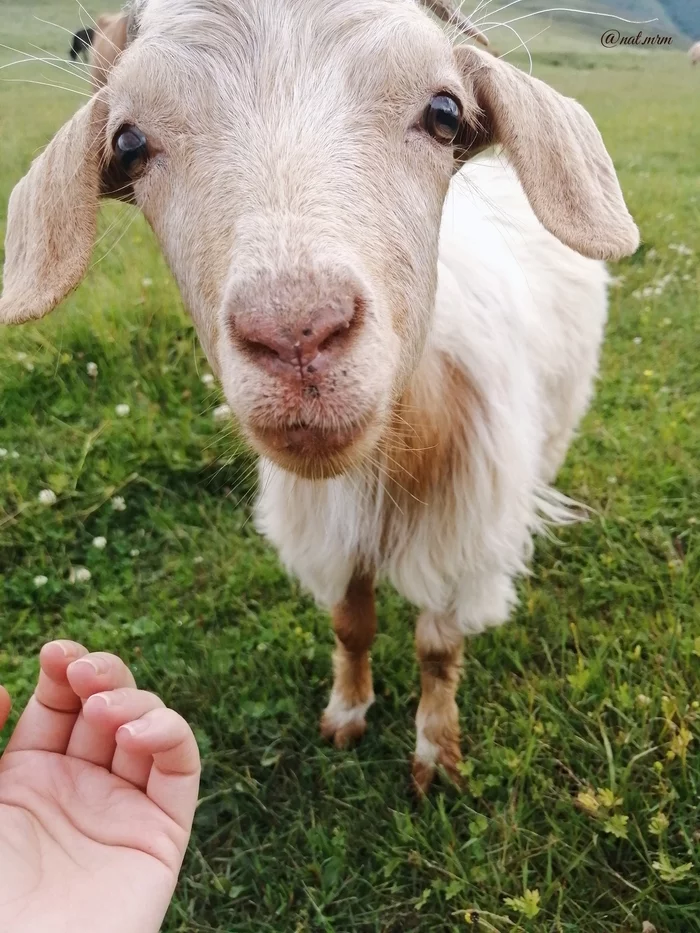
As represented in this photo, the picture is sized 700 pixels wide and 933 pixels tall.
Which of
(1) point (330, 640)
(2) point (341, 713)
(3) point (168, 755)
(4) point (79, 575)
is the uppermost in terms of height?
(3) point (168, 755)

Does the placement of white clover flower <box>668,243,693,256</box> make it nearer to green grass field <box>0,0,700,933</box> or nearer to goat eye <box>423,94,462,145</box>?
green grass field <box>0,0,700,933</box>

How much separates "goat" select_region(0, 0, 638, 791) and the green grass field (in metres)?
0.25

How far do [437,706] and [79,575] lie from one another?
5.61ft

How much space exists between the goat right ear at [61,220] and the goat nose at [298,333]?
2.52 feet

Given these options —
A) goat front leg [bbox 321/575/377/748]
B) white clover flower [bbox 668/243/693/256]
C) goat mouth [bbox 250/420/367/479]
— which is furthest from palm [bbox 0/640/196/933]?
white clover flower [bbox 668/243/693/256]

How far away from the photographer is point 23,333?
4281mm

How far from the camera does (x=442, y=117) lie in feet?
5.26

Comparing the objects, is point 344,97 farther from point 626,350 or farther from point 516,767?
point 626,350

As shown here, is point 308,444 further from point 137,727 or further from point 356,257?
point 137,727

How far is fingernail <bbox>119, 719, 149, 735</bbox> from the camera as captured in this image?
4.67 ft

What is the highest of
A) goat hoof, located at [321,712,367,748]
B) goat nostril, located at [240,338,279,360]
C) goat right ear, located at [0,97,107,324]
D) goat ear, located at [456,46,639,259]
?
goat ear, located at [456,46,639,259]

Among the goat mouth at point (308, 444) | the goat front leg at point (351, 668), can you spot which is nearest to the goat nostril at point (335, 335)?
the goat mouth at point (308, 444)

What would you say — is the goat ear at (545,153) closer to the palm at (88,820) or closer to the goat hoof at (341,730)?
the palm at (88,820)

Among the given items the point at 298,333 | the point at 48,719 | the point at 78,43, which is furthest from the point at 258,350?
the point at 78,43
